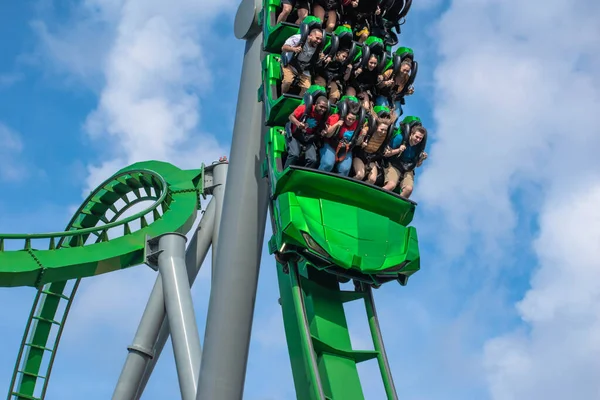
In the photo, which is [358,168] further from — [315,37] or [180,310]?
[180,310]

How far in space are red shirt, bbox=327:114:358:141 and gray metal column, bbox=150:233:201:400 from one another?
2.62 metres

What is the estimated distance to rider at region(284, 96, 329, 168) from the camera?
927cm

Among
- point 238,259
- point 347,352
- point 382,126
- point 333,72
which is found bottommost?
point 347,352

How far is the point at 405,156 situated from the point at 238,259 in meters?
1.71

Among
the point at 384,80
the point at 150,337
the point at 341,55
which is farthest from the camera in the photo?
the point at 150,337

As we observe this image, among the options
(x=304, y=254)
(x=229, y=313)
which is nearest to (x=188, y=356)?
(x=229, y=313)

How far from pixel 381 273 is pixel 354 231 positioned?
40 cm

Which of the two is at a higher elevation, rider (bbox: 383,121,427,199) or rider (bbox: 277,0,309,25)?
rider (bbox: 277,0,309,25)

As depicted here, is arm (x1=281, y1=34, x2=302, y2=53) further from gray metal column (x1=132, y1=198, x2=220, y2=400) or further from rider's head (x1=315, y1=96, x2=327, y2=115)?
gray metal column (x1=132, y1=198, x2=220, y2=400)

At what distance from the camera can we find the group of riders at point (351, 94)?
9.36m

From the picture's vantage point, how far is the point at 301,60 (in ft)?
32.1

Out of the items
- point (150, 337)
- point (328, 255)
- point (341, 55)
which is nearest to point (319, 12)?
point (341, 55)

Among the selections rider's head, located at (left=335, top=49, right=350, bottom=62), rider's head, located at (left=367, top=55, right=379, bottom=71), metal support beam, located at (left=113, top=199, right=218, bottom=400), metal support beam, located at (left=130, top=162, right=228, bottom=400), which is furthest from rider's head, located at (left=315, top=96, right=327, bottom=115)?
metal support beam, located at (left=113, top=199, right=218, bottom=400)

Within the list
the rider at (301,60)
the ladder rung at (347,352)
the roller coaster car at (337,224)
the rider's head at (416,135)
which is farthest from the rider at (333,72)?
the ladder rung at (347,352)
